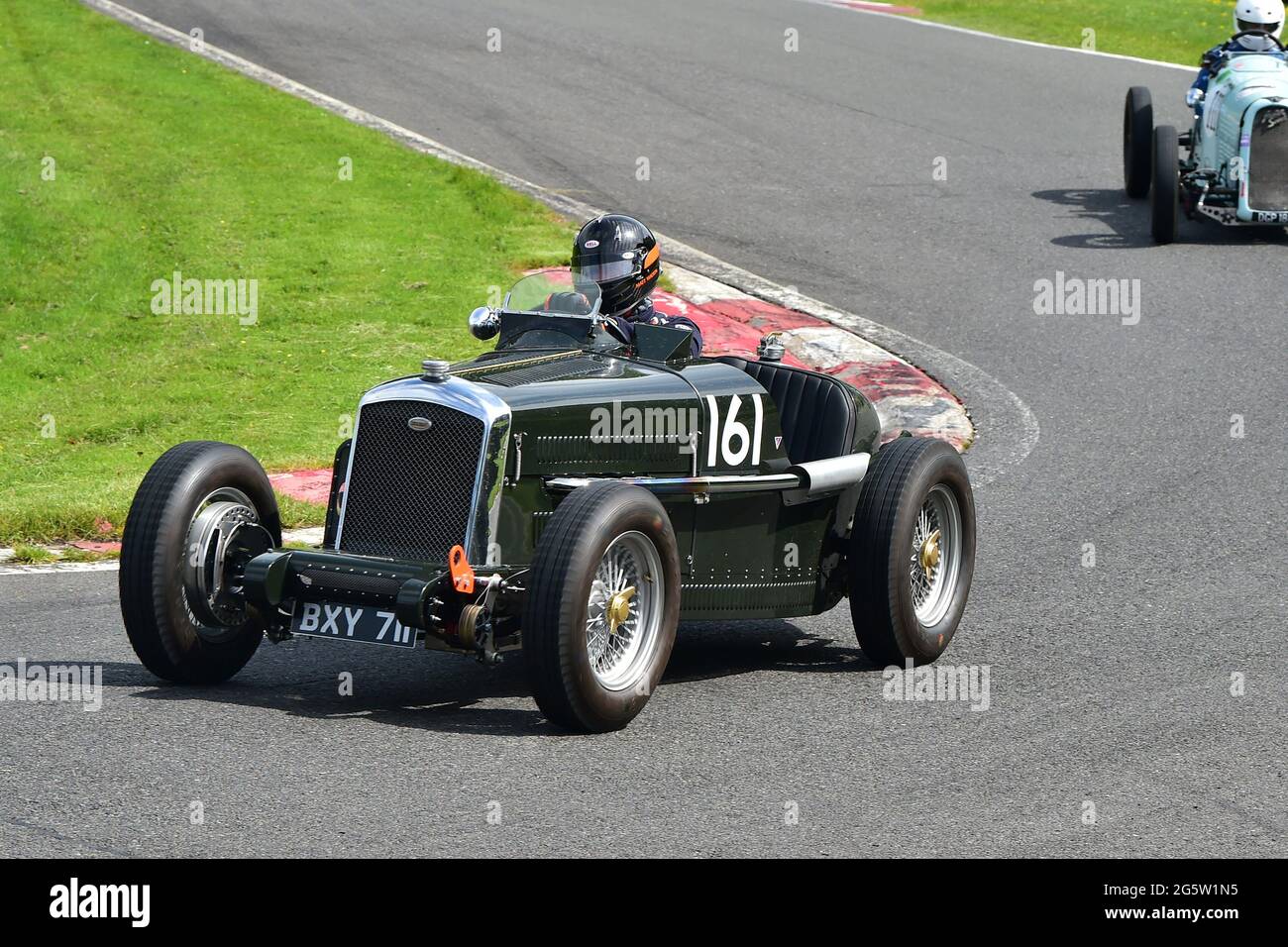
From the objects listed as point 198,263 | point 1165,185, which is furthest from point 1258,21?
A: point 198,263

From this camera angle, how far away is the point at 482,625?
243 inches

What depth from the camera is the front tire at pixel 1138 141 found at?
17109 mm

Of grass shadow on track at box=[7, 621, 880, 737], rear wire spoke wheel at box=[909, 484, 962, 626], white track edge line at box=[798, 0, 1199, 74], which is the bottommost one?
grass shadow on track at box=[7, 621, 880, 737]

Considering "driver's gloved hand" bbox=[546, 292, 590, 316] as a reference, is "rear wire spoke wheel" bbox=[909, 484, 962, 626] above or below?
below

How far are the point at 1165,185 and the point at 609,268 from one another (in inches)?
367

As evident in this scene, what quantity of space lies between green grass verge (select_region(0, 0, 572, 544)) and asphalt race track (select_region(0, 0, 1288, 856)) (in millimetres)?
1670

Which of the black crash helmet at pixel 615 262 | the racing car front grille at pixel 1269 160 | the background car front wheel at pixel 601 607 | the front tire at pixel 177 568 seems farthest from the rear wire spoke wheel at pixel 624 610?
the racing car front grille at pixel 1269 160

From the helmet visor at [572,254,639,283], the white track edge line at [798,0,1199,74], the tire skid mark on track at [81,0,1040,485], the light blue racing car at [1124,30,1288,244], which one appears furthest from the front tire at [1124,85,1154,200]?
the helmet visor at [572,254,639,283]

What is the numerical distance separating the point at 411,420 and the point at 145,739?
152cm

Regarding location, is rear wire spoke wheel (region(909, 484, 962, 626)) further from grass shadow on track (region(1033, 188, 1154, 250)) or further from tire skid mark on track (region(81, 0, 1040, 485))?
grass shadow on track (region(1033, 188, 1154, 250))

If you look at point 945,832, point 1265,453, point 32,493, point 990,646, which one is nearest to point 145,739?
point 945,832

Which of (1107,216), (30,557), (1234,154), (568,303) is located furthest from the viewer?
(1107,216)

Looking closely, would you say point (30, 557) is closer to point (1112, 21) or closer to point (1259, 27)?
point (1259, 27)

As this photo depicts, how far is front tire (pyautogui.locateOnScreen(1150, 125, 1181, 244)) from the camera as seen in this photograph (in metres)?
15.5
